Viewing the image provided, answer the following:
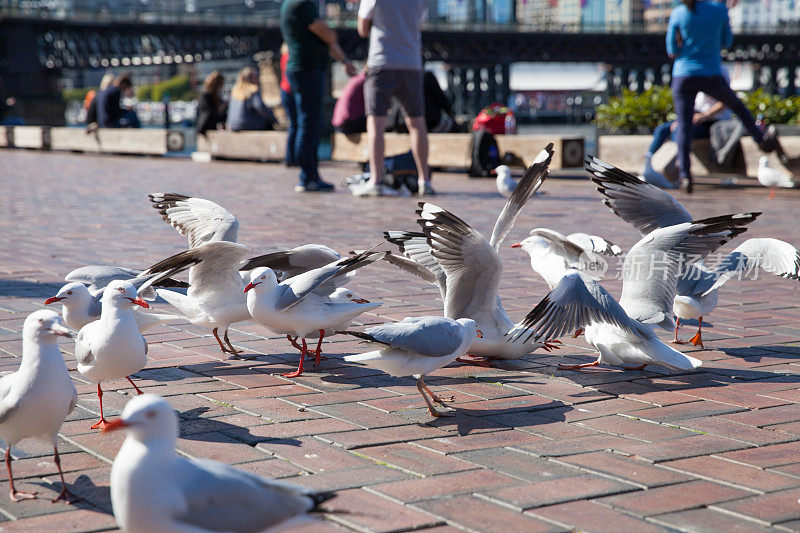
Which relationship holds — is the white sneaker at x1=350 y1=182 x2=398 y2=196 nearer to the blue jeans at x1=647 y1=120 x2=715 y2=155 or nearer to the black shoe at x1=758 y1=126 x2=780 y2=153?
the blue jeans at x1=647 y1=120 x2=715 y2=155

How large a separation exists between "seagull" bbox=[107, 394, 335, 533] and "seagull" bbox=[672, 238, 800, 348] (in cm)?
284

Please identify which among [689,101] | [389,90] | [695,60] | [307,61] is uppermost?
[307,61]

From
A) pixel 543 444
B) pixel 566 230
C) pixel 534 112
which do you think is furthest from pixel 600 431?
pixel 534 112

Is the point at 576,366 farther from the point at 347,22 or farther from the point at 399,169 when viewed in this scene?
the point at 347,22

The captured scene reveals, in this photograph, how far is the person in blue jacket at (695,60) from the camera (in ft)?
35.7

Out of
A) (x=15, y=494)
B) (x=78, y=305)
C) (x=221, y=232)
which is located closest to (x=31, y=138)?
(x=221, y=232)

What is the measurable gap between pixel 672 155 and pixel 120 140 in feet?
47.5

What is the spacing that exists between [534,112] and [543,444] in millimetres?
120832

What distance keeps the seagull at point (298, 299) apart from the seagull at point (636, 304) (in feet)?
2.49

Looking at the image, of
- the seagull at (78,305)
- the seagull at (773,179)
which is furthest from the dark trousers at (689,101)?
the seagull at (78,305)

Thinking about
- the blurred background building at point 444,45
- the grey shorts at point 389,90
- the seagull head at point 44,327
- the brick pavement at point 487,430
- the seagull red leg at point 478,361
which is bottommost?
the seagull red leg at point 478,361

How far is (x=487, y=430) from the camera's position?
3.30m

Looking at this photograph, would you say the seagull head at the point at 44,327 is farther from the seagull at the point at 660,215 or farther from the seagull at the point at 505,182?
the seagull at the point at 505,182

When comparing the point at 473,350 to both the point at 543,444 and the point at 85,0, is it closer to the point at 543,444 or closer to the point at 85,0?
the point at 543,444
